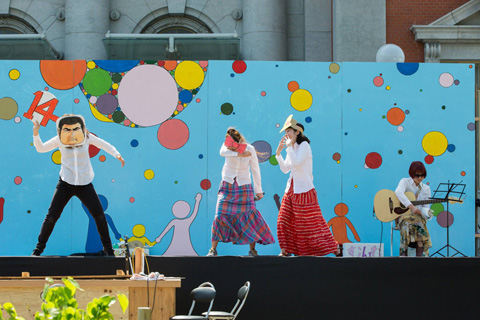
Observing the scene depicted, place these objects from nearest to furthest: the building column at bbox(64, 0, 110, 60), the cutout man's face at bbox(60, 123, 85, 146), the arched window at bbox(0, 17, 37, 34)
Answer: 1. the cutout man's face at bbox(60, 123, 85, 146)
2. the building column at bbox(64, 0, 110, 60)
3. the arched window at bbox(0, 17, 37, 34)

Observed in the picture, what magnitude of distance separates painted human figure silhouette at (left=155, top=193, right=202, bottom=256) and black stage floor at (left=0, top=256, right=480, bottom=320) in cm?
418

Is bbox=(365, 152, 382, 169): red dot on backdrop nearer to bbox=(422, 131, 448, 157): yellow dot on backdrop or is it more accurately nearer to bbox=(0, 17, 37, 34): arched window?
bbox=(422, 131, 448, 157): yellow dot on backdrop

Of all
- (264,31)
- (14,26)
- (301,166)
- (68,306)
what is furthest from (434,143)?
(14,26)

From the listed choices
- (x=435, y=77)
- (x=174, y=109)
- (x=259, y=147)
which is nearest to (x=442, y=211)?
(x=435, y=77)

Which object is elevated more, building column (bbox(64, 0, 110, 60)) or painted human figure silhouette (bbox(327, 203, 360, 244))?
building column (bbox(64, 0, 110, 60))

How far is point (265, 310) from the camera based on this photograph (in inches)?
291

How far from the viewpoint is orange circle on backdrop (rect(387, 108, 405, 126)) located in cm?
1208

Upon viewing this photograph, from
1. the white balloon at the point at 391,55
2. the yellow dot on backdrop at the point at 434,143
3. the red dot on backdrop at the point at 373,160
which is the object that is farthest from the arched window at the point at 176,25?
the yellow dot on backdrop at the point at 434,143

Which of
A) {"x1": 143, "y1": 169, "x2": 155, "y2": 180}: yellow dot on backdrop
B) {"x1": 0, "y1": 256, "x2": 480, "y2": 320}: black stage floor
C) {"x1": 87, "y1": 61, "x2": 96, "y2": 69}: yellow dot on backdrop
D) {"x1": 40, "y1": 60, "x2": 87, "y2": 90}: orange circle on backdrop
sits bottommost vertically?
{"x1": 0, "y1": 256, "x2": 480, "y2": 320}: black stage floor

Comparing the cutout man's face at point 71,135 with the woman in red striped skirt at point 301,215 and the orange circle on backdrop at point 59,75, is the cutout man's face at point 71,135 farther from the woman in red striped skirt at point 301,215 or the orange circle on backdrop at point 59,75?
the orange circle on backdrop at point 59,75

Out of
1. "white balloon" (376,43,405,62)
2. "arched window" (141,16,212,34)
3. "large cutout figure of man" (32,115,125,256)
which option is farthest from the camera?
"arched window" (141,16,212,34)

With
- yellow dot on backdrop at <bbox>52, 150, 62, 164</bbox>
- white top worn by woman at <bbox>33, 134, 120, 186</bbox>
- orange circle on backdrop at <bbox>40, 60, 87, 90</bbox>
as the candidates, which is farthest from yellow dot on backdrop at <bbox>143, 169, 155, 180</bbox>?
white top worn by woman at <bbox>33, 134, 120, 186</bbox>

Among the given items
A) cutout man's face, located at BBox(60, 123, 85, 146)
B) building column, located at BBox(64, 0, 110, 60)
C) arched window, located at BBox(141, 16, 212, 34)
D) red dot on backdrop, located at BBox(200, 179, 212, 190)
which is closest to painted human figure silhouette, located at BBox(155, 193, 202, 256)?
red dot on backdrop, located at BBox(200, 179, 212, 190)

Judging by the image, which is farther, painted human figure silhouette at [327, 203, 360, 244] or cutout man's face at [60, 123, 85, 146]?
painted human figure silhouette at [327, 203, 360, 244]
